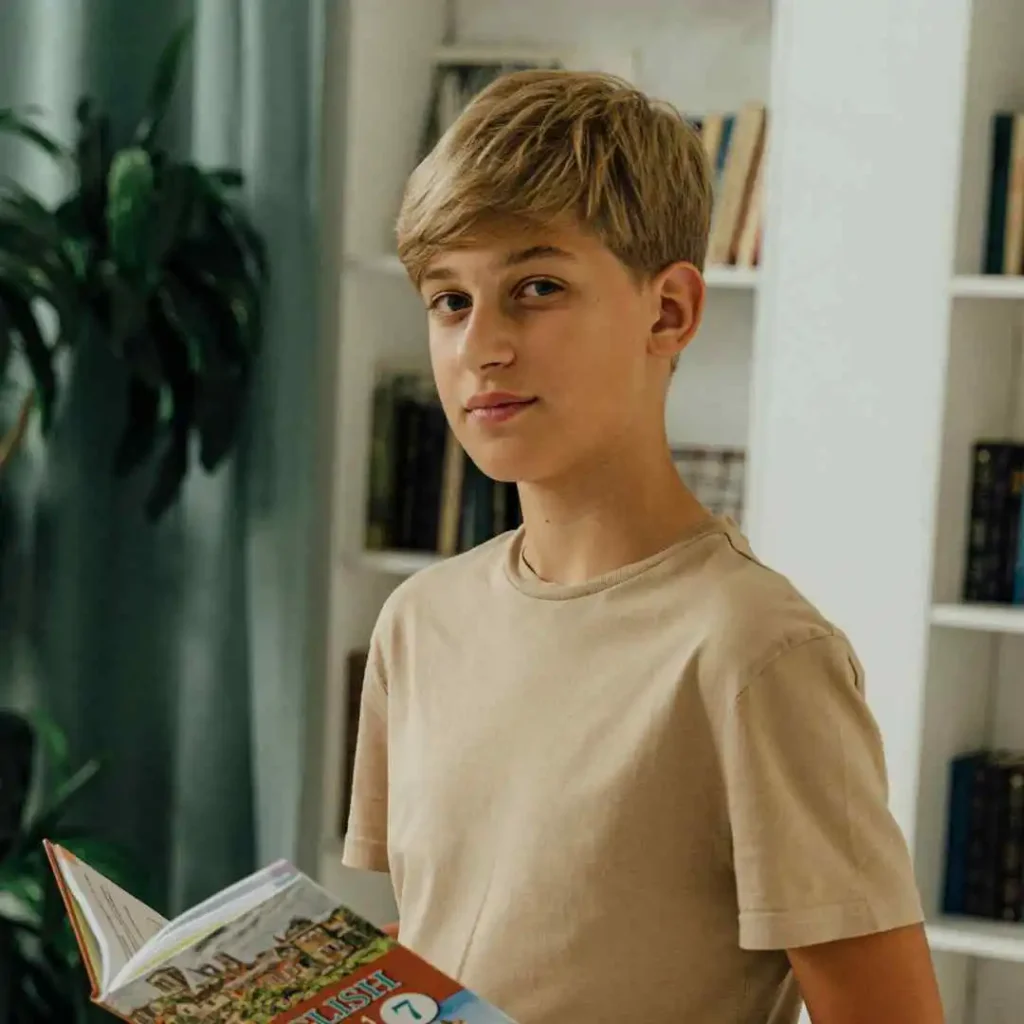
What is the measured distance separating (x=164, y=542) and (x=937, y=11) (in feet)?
4.33

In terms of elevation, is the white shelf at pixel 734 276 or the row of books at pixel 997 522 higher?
the white shelf at pixel 734 276

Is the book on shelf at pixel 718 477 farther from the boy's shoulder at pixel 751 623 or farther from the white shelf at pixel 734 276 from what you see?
the boy's shoulder at pixel 751 623

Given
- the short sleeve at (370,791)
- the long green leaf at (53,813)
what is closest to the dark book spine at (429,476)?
the long green leaf at (53,813)

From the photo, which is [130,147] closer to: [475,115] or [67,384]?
[67,384]

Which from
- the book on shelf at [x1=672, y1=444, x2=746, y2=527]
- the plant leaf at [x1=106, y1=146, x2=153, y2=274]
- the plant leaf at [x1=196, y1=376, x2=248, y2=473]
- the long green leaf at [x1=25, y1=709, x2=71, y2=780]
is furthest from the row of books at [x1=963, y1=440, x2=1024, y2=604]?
the long green leaf at [x1=25, y1=709, x2=71, y2=780]

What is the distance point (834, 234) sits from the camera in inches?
95.0

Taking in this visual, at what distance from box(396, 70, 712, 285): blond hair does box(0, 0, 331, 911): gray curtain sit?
5.01 ft

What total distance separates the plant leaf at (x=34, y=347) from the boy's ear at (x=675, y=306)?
137 centimetres

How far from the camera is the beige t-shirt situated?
1.04 metres

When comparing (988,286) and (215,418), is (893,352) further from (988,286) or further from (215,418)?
(215,418)

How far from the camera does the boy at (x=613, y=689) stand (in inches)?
41.1

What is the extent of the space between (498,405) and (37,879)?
1.47 m

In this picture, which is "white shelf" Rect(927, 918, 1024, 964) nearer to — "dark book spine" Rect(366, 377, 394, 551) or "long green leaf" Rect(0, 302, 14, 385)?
"dark book spine" Rect(366, 377, 394, 551)

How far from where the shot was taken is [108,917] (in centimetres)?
106
